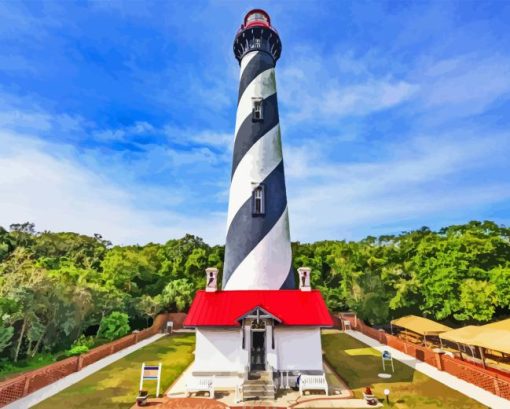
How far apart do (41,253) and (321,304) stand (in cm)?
4793

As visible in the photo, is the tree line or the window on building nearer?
the window on building

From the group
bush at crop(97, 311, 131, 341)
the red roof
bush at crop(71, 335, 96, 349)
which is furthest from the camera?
bush at crop(97, 311, 131, 341)

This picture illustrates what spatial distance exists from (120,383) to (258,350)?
649 cm

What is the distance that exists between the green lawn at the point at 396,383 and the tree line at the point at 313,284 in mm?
9435

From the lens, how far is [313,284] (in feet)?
115

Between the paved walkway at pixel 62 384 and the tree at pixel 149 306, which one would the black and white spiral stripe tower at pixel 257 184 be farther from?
the tree at pixel 149 306

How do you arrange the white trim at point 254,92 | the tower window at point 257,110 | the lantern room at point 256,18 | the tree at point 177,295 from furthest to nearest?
the tree at point 177,295 → the lantern room at point 256,18 → the white trim at point 254,92 → the tower window at point 257,110

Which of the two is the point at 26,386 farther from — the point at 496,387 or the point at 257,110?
the point at 496,387

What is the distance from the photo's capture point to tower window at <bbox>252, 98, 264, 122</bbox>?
702 inches

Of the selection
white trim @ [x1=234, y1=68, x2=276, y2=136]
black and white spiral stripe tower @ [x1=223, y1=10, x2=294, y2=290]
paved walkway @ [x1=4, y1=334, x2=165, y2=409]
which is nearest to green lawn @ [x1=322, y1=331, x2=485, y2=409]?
black and white spiral stripe tower @ [x1=223, y1=10, x2=294, y2=290]

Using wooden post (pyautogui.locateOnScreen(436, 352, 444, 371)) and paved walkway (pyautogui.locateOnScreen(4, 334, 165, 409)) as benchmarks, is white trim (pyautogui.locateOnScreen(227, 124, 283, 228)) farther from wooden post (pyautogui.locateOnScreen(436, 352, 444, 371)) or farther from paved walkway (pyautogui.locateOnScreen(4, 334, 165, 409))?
wooden post (pyautogui.locateOnScreen(436, 352, 444, 371))

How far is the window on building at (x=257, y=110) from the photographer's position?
17828 mm

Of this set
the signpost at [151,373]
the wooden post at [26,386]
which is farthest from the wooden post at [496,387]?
the wooden post at [26,386]

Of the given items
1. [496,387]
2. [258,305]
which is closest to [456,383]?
[496,387]
